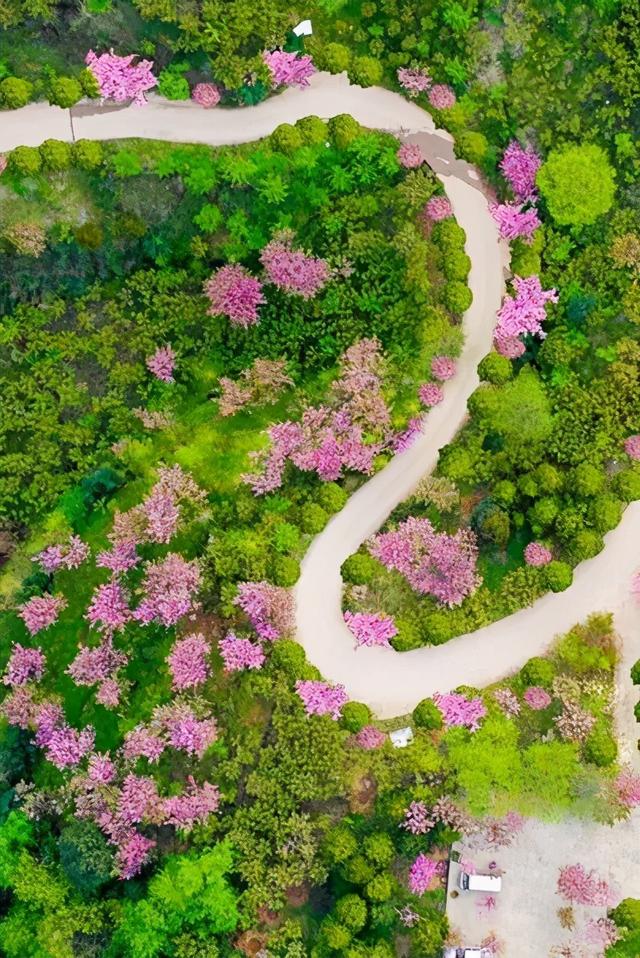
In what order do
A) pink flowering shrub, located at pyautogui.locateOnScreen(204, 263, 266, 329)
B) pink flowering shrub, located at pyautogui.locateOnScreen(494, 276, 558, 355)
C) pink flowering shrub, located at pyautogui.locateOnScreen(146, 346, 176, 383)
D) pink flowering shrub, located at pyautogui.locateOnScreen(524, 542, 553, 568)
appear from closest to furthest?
pink flowering shrub, located at pyautogui.locateOnScreen(524, 542, 553, 568), pink flowering shrub, located at pyautogui.locateOnScreen(494, 276, 558, 355), pink flowering shrub, located at pyautogui.locateOnScreen(204, 263, 266, 329), pink flowering shrub, located at pyautogui.locateOnScreen(146, 346, 176, 383)

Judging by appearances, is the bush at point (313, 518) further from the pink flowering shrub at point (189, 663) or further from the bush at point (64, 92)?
the bush at point (64, 92)

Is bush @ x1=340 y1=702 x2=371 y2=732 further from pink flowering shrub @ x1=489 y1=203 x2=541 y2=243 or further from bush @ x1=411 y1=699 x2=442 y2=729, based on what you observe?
pink flowering shrub @ x1=489 y1=203 x2=541 y2=243

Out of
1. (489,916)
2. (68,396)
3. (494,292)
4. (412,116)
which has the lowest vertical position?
(489,916)

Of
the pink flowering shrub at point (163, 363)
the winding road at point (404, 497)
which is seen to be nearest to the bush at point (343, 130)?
the winding road at point (404, 497)

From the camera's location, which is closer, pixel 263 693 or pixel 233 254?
pixel 263 693

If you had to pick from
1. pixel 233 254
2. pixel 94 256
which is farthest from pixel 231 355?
pixel 94 256

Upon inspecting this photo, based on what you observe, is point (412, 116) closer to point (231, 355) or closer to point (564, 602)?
point (231, 355)

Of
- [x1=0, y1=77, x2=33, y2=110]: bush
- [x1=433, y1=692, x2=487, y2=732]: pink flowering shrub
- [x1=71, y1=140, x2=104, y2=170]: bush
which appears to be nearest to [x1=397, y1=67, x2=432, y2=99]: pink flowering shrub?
[x1=71, y1=140, x2=104, y2=170]: bush
